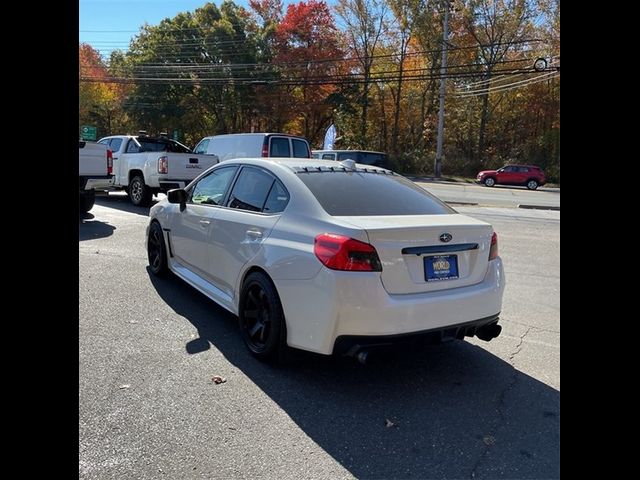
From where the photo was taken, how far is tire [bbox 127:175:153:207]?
12.7 metres

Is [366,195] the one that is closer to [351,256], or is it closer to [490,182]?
[351,256]

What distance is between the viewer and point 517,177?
107 ft

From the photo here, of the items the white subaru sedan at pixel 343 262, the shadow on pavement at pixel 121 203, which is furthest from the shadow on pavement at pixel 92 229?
the white subaru sedan at pixel 343 262

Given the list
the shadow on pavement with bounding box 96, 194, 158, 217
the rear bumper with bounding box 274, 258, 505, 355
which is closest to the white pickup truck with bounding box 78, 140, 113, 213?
the shadow on pavement with bounding box 96, 194, 158, 217

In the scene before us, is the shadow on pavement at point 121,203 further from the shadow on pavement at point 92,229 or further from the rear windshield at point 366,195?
the rear windshield at point 366,195

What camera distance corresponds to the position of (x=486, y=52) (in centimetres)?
4425

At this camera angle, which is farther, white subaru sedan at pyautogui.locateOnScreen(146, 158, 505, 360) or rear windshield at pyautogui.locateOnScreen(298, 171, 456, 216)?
rear windshield at pyautogui.locateOnScreen(298, 171, 456, 216)

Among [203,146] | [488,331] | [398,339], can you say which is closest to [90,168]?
[203,146]

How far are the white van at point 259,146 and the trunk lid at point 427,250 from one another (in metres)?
10.4

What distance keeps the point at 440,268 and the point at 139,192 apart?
36.3 ft

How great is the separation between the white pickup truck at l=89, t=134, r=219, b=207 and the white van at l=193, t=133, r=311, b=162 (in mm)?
1271

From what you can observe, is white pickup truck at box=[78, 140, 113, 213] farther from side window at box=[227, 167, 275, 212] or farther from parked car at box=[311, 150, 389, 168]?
parked car at box=[311, 150, 389, 168]

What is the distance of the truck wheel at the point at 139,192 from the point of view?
12.7m
